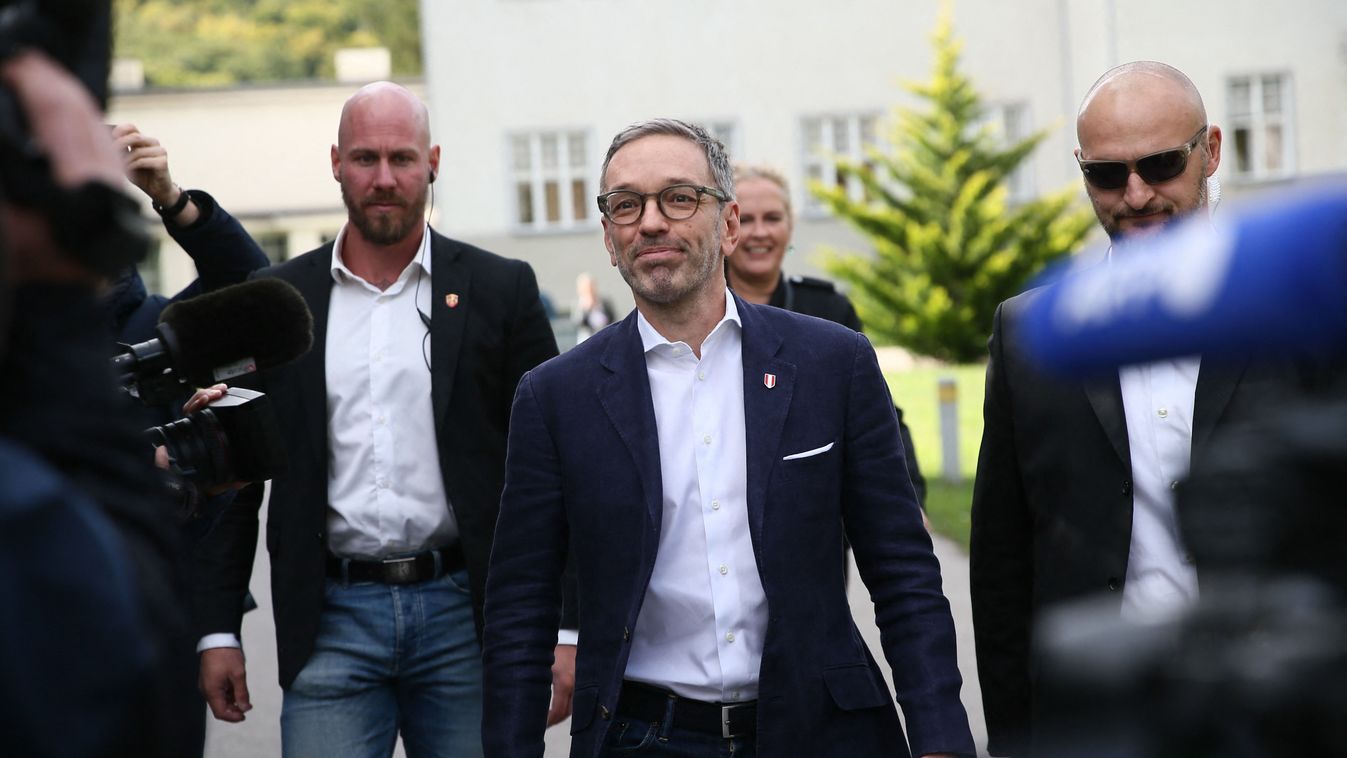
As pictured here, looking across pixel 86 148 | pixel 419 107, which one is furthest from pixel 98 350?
pixel 419 107

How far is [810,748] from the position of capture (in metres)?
3.53

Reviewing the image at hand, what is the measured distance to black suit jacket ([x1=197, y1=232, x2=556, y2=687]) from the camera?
4.69 metres

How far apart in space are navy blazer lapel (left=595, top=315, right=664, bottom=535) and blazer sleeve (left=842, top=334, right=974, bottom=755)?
1.45 feet

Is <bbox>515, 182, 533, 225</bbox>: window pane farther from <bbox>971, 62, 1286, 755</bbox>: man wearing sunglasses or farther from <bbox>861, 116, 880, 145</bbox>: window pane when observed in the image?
<bbox>971, 62, 1286, 755</bbox>: man wearing sunglasses

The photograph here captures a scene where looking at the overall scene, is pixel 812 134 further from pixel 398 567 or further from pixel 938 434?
pixel 398 567

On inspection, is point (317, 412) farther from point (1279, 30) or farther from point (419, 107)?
point (1279, 30)

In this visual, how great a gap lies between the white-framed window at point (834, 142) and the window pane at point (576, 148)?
457 centimetres

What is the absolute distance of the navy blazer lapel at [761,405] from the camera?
11.9 feet

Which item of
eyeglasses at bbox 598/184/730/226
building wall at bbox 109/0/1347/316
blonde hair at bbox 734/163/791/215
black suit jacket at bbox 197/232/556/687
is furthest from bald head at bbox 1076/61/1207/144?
building wall at bbox 109/0/1347/316

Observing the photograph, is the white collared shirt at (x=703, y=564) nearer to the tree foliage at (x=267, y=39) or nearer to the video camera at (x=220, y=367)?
the video camera at (x=220, y=367)

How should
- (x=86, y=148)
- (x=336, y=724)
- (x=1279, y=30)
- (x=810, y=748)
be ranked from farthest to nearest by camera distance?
(x=1279, y=30) < (x=336, y=724) < (x=810, y=748) < (x=86, y=148)

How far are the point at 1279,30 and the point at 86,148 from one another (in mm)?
36214

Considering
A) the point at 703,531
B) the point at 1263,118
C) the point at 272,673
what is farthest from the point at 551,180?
the point at 703,531

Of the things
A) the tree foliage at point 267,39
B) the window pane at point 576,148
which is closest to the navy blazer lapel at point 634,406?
the window pane at point 576,148
